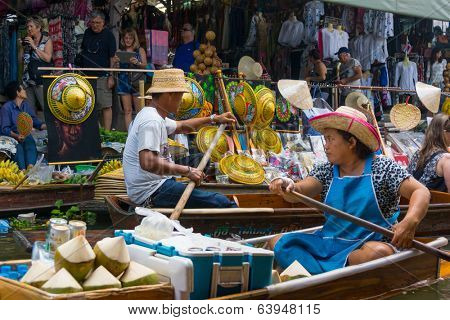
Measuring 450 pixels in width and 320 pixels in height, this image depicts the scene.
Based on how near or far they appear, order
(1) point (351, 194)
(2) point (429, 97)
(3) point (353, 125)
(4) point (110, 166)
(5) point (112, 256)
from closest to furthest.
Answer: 1. (5) point (112, 256)
2. (3) point (353, 125)
3. (1) point (351, 194)
4. (4) point (110, 166)
5. (2) point (429, 97)

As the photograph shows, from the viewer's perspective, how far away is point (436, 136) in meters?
6.64

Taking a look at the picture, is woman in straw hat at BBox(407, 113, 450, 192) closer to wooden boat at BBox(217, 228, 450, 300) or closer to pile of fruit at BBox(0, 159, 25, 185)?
wooden boat at BBox(217, 228, 450, 300)

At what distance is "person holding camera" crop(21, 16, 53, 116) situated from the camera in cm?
944

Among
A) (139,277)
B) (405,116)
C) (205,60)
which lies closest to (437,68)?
(405,116)

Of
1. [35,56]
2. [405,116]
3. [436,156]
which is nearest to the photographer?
[436,156]

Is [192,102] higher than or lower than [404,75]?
lower

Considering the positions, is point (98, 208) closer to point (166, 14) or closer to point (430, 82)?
point (166, 14)

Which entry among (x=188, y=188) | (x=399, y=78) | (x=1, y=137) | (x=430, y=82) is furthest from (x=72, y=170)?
(x=430, y=82)

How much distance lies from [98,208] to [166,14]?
4305 mm

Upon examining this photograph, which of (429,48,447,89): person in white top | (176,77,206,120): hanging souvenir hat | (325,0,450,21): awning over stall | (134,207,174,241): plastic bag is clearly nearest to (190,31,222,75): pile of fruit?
(176,77,206,120): hanging souvenir hat

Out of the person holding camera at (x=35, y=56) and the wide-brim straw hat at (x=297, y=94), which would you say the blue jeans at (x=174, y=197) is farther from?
the person holding camera at (x=35, y=56)

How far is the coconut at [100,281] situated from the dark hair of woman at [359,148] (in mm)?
1774

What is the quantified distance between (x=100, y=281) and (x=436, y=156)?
162 inches

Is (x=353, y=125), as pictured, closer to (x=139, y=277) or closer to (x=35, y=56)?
(x=139, y=277)
